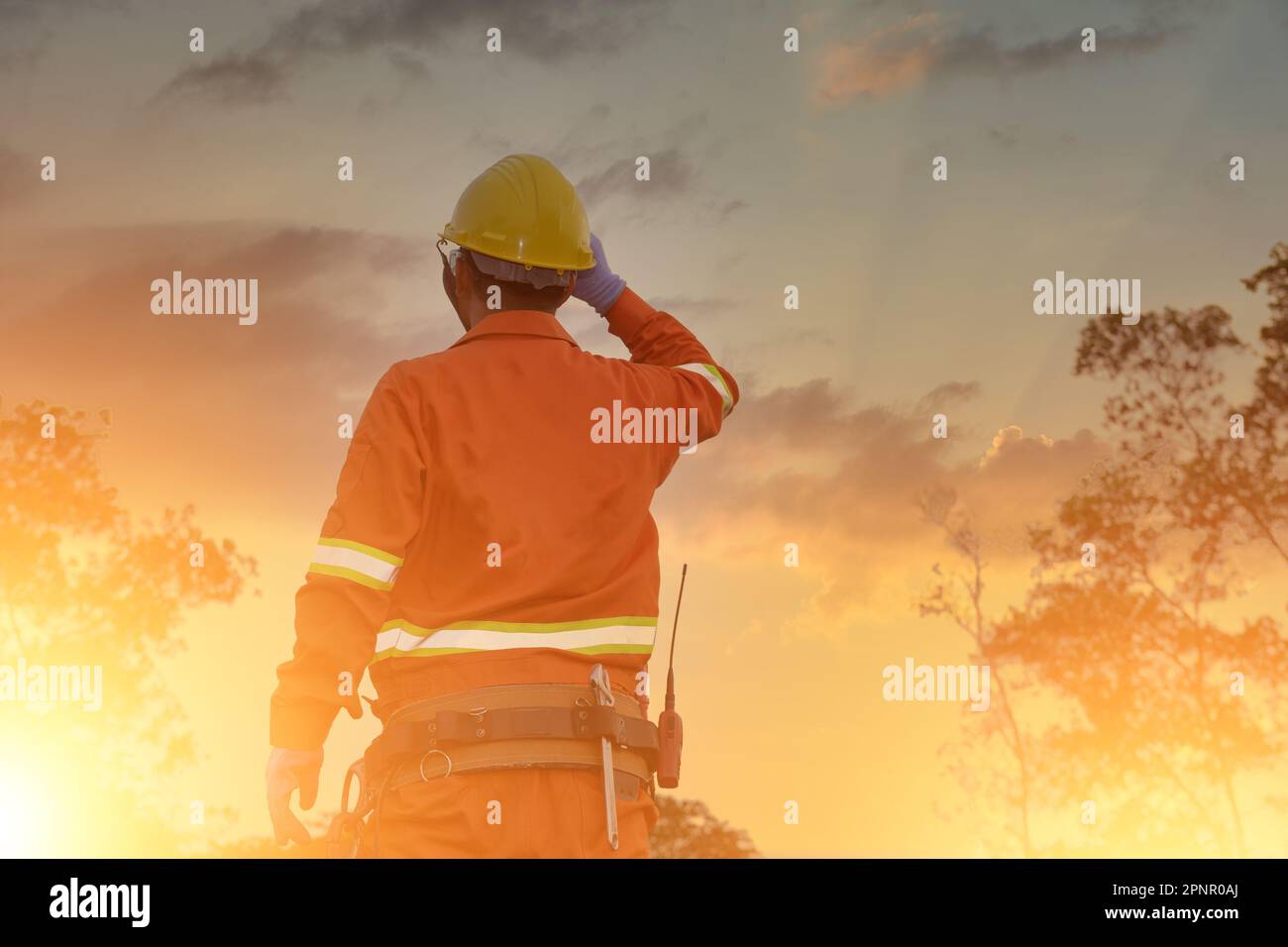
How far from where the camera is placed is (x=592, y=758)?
17.0 feet

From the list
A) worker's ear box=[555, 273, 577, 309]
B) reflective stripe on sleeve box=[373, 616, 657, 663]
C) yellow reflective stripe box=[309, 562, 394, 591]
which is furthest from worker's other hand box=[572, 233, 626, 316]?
yellow reflective stripe box=[309, 562, 394, 591]

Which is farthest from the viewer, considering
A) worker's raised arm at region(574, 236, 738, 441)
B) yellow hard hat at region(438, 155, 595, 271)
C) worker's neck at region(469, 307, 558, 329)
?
worker's raised arm at region(574, 236, 738, 441)

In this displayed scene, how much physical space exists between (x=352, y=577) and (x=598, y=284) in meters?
2.21

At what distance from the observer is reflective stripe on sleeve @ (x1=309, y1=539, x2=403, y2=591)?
16.2ft

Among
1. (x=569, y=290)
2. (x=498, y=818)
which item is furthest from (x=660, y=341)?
(x=498, y=818)

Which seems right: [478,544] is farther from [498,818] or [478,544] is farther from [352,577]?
[498,818]

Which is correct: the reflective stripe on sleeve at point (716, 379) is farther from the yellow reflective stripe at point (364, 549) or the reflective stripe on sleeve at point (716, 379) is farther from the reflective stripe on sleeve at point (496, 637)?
the yellow reflective stripe at point (364, 549)

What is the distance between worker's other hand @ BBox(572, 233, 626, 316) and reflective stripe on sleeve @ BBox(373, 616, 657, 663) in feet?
6.05

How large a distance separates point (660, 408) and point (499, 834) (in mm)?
1913

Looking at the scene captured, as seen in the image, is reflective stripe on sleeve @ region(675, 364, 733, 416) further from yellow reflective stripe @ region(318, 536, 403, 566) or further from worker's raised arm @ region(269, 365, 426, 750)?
yellow reflective stripe @ region(318, 536, 403, 566)

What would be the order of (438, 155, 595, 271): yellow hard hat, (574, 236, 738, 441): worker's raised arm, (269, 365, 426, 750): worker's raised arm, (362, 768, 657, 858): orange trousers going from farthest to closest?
(574, 236, 738, 441): worker's raised arm, (438, 155, 595, 271): yellow hard hat, (362, 768, 657, 858): orange trousers, (269, 365, 426, 750): worker's raised arm

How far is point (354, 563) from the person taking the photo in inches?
195
